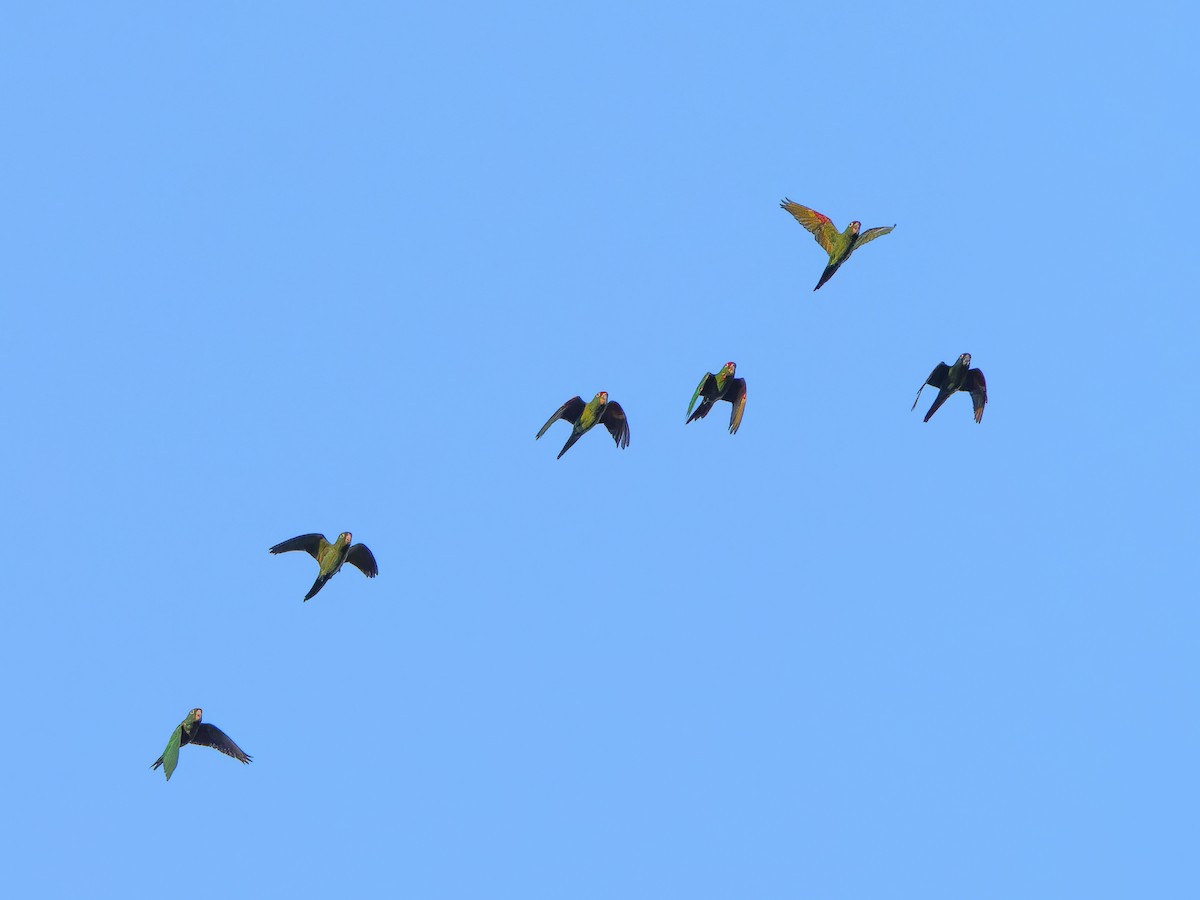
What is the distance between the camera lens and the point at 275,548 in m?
34.7

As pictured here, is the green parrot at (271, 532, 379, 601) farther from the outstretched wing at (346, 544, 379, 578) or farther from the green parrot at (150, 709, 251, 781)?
the green parrot at (150, 709, 251, 781)

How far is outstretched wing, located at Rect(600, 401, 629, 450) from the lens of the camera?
37.3 meters

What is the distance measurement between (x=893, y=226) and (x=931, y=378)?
4.31 metres

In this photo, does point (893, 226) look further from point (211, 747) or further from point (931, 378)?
point (211, 747)

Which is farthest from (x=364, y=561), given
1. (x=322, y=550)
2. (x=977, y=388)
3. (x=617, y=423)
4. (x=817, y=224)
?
(x=977, y=388)

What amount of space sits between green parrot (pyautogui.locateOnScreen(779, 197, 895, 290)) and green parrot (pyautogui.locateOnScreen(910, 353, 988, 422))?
3.84 meters

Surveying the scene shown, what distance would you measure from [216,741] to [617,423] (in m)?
11.7

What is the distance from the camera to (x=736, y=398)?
1500 inches

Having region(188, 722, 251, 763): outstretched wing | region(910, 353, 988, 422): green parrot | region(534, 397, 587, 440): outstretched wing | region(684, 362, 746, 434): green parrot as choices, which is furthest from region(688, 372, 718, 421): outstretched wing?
region(188, 722, 251, 763): outstretched wing

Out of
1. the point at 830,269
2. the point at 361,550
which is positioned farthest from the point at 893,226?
the point at 361,550

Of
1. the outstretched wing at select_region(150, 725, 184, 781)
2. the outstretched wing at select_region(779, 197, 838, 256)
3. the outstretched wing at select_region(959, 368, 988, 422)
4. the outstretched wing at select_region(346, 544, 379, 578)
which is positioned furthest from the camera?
the outstretched wing at select_region(959, 368, 988, 422)

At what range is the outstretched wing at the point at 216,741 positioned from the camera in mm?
35281

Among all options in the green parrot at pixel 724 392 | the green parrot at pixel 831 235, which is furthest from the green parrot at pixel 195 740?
the green parrot at pixel 831 235

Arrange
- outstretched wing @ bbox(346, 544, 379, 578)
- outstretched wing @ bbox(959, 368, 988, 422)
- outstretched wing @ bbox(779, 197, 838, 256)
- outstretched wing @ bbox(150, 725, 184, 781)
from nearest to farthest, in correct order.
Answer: outstretched wing @ bbox(150, 725, 184, 781) → outstretched wing @ bbox(346, 544, 379, 578) → outstretched wing @ bbox(779, 197, 838, 256) → outstretched wing @ bbox(959, 368, 988, 422)
